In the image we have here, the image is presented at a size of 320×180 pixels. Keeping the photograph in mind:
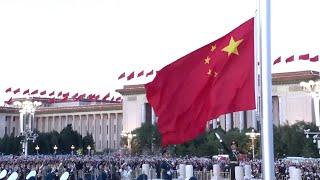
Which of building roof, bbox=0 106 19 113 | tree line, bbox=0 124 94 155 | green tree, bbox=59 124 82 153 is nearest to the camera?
green tree, bbox=59 124 82 153

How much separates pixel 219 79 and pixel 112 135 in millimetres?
72766

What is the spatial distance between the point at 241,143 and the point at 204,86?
38.4m

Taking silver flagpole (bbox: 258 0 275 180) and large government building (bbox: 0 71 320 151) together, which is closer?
silver flagpole (bbox: 258 0 275 180)

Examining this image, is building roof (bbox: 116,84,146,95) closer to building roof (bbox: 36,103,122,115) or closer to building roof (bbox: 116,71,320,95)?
building roof (bbox: 36,103,122,115)

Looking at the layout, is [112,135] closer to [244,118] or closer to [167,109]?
[244,118]

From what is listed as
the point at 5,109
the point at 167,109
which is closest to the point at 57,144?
the point at 5,109

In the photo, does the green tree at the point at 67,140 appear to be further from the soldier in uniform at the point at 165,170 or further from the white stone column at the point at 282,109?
the soldier in uniform at the point at 165,170

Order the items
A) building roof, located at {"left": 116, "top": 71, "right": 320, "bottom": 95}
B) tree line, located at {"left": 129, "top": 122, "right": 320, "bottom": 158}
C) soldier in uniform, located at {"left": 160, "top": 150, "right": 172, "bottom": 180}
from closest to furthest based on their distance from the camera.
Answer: soldier in uniform, located at {"left": 160, "top": 150, "right": 172, "bottom": 180} < tree line, located at {"left": 129, "top": 122, "right": 320, "bottom": 158} < building roof, located at {"left": 116, "top": 71, "right": 320, "bottom": 95}

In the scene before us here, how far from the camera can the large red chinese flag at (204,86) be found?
559 centimetres

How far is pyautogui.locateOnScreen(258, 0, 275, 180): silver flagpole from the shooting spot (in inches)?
165

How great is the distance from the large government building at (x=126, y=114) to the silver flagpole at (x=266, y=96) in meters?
50.6

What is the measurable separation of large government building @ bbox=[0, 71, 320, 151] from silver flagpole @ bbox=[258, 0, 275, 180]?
166 ft

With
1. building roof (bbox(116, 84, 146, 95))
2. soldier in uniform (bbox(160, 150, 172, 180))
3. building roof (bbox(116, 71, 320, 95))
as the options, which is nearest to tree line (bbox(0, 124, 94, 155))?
building roof (bbox(116, 84, 146, 95))

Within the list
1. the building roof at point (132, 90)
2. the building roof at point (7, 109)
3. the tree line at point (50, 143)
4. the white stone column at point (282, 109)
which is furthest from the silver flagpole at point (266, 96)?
the building roof at point (7, 109)
